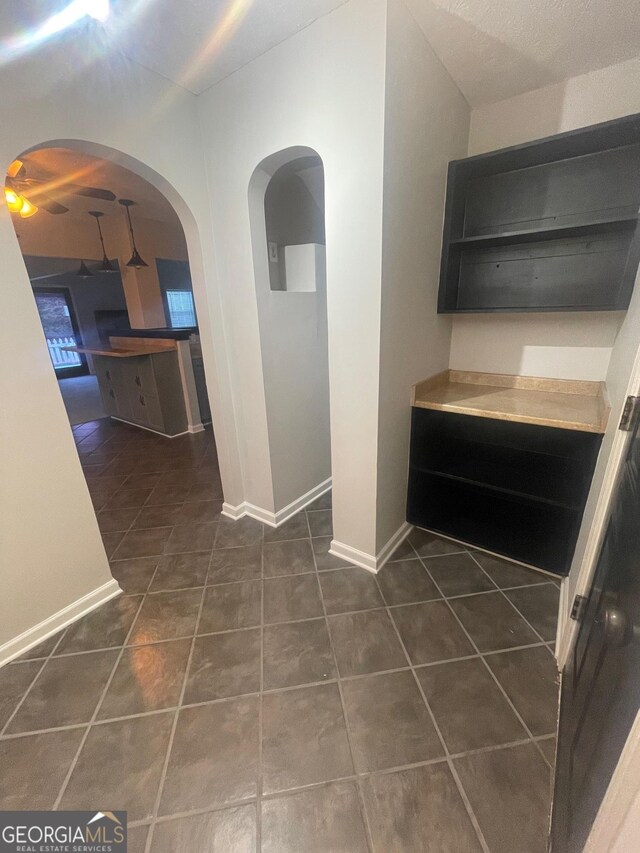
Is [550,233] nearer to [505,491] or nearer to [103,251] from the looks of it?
[505,491]

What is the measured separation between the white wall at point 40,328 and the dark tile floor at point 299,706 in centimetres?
31

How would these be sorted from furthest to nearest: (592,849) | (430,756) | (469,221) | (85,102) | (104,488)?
(104,488) < (469,221) < (85,102) < (430,756) < (592,849)

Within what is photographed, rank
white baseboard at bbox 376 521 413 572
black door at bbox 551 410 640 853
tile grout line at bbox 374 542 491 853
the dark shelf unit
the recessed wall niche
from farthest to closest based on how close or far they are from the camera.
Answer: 1. the recessed wall niche
2. white baseboard at bbox 376 521 413 572
3. the dark shelf unit
4. tile grout line at bbox 374 542 491 853
5. black door at bbox 551 410 640 853

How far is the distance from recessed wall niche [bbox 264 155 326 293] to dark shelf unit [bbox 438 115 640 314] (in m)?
0.84

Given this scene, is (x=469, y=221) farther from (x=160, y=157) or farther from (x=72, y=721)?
(x=72, y=721)

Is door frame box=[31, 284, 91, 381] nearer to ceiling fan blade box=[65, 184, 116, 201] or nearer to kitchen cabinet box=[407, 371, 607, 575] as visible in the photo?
ceiling fan blade box=[65, 184, 116, 201]

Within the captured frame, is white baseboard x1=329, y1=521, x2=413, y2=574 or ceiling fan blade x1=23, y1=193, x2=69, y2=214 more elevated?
ceiling fan blade x1=23, y1=193, x2=69, y2=214

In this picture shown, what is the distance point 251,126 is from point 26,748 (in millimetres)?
2625

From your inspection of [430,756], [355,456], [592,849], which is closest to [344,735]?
[430,756]

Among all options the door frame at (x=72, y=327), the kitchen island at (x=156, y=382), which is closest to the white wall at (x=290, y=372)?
the kitchen island at (x=156, y=382)

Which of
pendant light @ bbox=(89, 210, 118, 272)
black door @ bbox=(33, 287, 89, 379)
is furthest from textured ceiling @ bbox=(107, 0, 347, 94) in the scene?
black door @ bbox=(33, 287, 89, 379)

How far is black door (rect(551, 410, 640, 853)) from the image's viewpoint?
0.61 meters

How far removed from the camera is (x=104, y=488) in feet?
9.36

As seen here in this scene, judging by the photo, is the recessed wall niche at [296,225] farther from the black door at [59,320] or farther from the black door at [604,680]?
the black door at [59,320]
